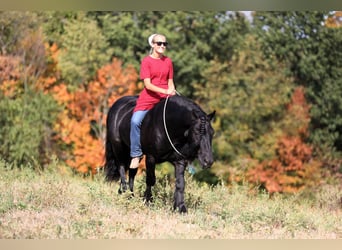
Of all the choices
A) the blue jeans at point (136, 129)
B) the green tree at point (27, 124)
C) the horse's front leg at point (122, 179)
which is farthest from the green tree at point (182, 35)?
the blue jeans at point (136, 129)

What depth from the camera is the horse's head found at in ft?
22.5

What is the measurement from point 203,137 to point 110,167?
2602mm

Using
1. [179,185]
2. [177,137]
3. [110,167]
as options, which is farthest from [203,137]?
[110,167]

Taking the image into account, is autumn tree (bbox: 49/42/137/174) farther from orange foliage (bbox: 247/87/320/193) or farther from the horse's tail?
the horse's tail

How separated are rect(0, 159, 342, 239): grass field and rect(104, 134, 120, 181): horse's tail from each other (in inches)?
19.0

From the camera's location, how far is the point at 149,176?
25.3ft

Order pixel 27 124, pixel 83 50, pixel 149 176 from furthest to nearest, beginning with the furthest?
1. pixel 83 50
2. pixel 27 124
3. pixel 149 176

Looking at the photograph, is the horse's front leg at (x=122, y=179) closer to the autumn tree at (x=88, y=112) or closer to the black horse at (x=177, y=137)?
the black horse at (x=177, y=137)

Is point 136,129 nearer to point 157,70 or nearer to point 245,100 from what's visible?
point 157,70

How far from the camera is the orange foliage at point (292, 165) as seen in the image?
26.1 m

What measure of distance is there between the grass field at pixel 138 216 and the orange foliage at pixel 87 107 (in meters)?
16.8

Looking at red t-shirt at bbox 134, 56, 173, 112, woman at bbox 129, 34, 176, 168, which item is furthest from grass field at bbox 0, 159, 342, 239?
red t-shirt at bbox 134, 56, 173, 112

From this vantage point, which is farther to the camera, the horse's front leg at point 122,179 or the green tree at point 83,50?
the green tree at point 83,50

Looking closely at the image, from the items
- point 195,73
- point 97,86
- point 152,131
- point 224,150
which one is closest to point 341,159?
point 224,150
